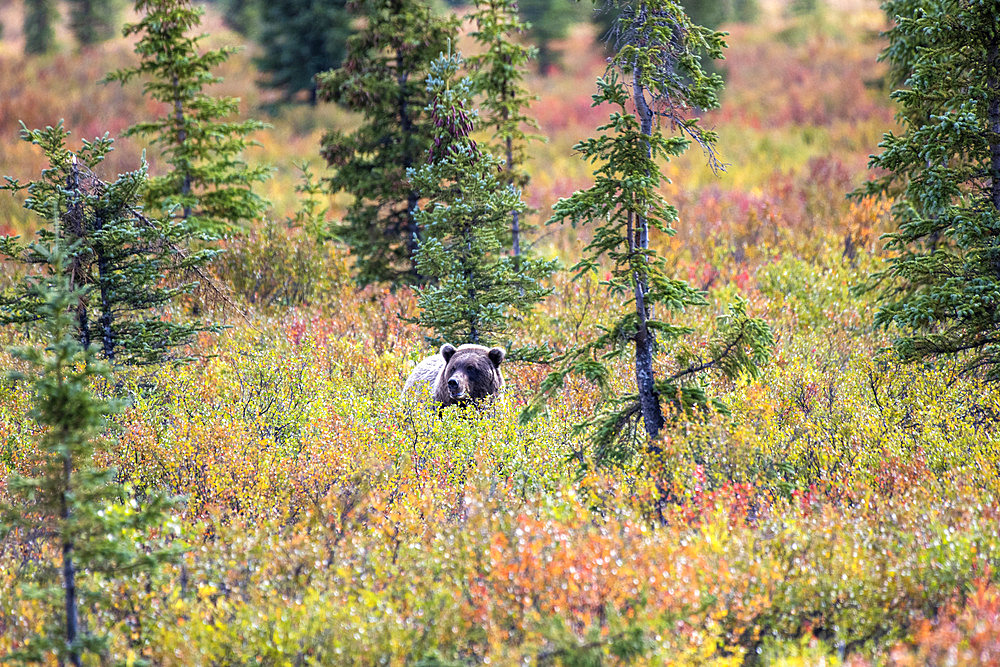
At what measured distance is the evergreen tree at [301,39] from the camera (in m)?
29.1

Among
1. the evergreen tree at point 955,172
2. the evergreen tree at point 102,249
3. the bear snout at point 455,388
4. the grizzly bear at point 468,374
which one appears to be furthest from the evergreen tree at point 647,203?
the evergreen tree at point 102,249

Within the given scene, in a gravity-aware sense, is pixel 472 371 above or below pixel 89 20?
below

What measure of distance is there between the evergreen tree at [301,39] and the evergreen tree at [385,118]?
50.4 feet

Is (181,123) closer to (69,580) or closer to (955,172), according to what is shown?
(69,580)

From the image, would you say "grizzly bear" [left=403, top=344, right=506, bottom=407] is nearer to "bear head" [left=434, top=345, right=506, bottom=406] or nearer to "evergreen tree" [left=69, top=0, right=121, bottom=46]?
"bear head" [left=434, top=345, right=506, bottom=406]

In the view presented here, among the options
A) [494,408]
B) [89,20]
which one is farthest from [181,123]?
[89,20]

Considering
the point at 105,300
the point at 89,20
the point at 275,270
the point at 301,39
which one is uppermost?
the point at 89,20

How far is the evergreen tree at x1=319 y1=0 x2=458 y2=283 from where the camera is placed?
13867mm

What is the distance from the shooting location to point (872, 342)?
12.8 m

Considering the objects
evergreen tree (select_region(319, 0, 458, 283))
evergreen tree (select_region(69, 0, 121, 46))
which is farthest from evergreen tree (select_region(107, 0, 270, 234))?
evergreen tree (select_region(69, 0, 121, 46))

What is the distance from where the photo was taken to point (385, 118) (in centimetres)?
1433

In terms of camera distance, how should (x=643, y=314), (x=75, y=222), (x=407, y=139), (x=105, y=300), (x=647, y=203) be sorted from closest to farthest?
(x=647, y=203), (x=643, y=314), (x=75, y=222), (x=105, y=300), (x=407, y=139)

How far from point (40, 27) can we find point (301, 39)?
19.0m

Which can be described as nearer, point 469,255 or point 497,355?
point 497,355
